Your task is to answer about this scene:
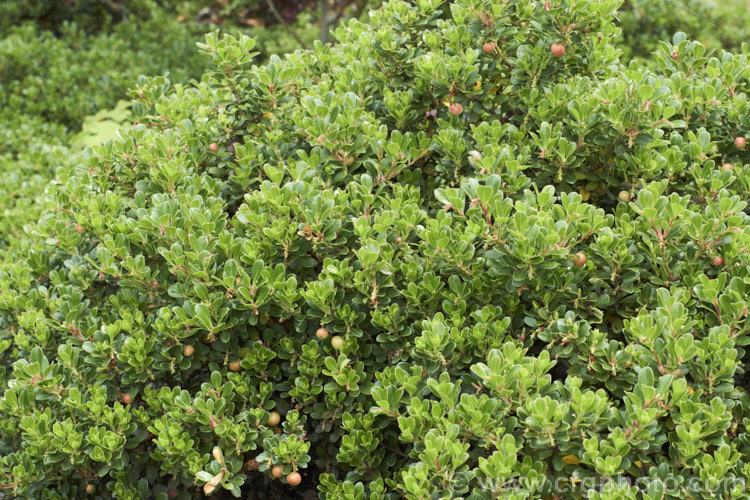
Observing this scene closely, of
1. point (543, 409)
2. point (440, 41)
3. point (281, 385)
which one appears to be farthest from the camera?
point (440, 41)

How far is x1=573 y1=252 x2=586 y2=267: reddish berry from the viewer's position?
213 centimetres

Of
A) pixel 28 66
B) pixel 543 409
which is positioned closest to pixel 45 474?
pixel 543 409

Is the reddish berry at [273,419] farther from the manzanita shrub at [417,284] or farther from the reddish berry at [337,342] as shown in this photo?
the reddish berry at [337,342]

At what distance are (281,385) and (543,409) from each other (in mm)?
962

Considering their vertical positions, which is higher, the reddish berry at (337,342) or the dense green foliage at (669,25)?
the reddish berry at (337,342)

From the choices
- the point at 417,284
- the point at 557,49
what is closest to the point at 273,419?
the point at 417,284

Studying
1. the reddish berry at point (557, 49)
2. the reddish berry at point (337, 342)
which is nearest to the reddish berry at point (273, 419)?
the reddish berry at point (337, 342)

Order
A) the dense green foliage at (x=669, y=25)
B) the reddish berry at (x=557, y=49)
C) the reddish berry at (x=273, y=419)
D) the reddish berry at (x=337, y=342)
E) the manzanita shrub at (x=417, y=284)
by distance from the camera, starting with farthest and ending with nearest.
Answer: the dense green foliage at (x=669, y=25)
the reddish berry at (x=557, y=49)
the reddish berry at (x=273, y=419)
the reddish berry at (x=337, y=342)
the manzanita shrub at (x=417, y=284)

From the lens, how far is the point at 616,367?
201 centimetres

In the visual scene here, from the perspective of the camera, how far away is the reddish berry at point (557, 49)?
2.57m

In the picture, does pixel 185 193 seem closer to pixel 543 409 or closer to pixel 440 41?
pixel 440 41

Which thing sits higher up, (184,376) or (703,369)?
(703,369)

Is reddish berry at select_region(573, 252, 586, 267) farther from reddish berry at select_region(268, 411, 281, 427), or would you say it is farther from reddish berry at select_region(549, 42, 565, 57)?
reddish berry at select_region(268, 411, 281, 427)

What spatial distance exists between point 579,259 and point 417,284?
0.52 meters
